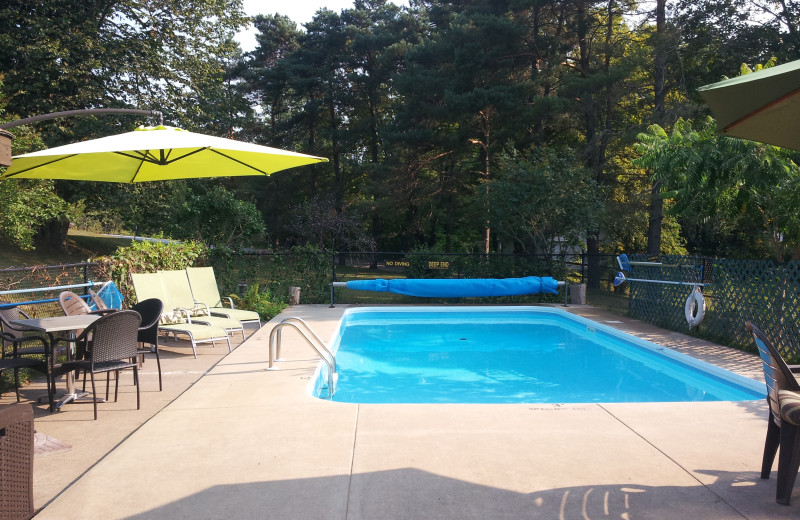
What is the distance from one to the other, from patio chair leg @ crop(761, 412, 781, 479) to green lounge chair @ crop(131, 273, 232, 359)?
5.76 m

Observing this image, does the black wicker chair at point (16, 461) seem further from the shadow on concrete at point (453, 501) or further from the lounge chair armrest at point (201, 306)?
the lounge chair armrest at point (201, 306)

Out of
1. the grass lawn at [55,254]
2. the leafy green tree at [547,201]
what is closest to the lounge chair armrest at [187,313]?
the leafy green tree at [547,201]

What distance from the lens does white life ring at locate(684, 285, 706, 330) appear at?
8.16 metres

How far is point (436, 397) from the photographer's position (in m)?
6.35

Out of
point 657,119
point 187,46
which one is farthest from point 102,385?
point 187,46

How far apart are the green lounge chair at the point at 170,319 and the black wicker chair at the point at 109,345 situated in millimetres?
2133

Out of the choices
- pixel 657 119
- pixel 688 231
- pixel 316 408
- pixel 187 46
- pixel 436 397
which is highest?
pixel 187 46

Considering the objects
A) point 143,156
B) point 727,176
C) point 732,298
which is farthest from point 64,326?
point 727,176

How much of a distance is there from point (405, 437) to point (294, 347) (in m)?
3.78

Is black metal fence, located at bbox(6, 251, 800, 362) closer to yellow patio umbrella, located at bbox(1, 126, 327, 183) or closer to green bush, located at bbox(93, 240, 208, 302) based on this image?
green bush, located at bbox(93, 240, 208, 302)

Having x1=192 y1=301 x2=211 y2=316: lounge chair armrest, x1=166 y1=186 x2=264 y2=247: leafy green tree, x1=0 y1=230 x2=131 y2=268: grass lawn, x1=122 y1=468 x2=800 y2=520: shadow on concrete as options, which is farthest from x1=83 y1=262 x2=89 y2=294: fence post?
x1=0 y1=230 x2=131 y2=268: grass lawn

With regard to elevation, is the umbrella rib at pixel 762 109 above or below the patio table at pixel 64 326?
above

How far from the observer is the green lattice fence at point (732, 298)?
22.1 ft

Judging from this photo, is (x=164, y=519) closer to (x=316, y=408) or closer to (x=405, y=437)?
(x=405, y=437)
